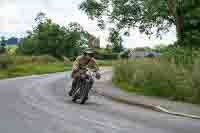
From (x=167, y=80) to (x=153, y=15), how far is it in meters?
19.1

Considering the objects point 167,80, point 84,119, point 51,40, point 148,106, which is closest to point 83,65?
point 148,106

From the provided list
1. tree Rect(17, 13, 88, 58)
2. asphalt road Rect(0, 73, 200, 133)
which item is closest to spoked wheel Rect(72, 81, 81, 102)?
asphalt road Rect(0, 73, 200, 133)

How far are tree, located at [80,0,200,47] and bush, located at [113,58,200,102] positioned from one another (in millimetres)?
12029

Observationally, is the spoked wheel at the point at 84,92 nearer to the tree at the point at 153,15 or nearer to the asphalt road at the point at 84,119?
the asphalt road at the point at 84,119

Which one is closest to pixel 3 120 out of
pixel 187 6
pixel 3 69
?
pixel 187 6

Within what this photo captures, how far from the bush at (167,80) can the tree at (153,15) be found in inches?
474

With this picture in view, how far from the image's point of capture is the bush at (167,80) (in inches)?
645

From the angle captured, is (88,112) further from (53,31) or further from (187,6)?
(53,31)

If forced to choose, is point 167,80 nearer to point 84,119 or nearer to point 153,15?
point 84,119

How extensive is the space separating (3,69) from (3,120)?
37.9 metres

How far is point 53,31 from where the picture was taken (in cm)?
10681

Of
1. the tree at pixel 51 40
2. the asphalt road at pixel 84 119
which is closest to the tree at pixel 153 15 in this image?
the asphalt road at pixel 84 119

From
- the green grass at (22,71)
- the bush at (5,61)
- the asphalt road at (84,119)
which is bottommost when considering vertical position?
the green grass at (22,71)

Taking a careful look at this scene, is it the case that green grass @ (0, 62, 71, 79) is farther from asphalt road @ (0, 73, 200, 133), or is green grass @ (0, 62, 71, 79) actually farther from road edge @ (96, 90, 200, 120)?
asphalt road @ (0, 73, 200, 133)
